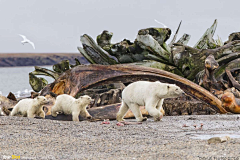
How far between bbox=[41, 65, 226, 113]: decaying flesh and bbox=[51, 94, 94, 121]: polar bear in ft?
2.34

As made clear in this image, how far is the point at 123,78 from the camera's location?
8625 millimetres

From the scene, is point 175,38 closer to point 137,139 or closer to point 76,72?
point 76,72

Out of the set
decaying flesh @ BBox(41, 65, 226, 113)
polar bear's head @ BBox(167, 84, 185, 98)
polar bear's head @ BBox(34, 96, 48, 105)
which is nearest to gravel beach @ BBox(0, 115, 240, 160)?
polar bear's head @ BBox(167, 84, 185, 98)

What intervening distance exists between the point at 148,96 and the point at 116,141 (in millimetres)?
2257

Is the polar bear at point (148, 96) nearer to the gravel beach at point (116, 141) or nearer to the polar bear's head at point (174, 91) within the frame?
the polar bear's head at point (174, 91)

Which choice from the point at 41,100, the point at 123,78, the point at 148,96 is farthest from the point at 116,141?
the point at 123,78

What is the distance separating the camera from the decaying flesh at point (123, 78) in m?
8.45

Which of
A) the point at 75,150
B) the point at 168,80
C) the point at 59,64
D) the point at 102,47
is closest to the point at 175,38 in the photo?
the point at 102,47

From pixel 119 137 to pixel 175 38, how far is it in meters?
10.1

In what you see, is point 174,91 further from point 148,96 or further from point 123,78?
point 123,78

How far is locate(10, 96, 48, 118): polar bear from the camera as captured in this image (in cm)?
794

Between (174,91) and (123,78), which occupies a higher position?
(123,78)

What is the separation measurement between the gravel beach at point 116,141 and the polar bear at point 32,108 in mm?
1234

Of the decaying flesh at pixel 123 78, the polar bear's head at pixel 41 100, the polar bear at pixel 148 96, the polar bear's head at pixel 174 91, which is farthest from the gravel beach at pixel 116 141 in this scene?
the decaying flesh at pixel 123 78
